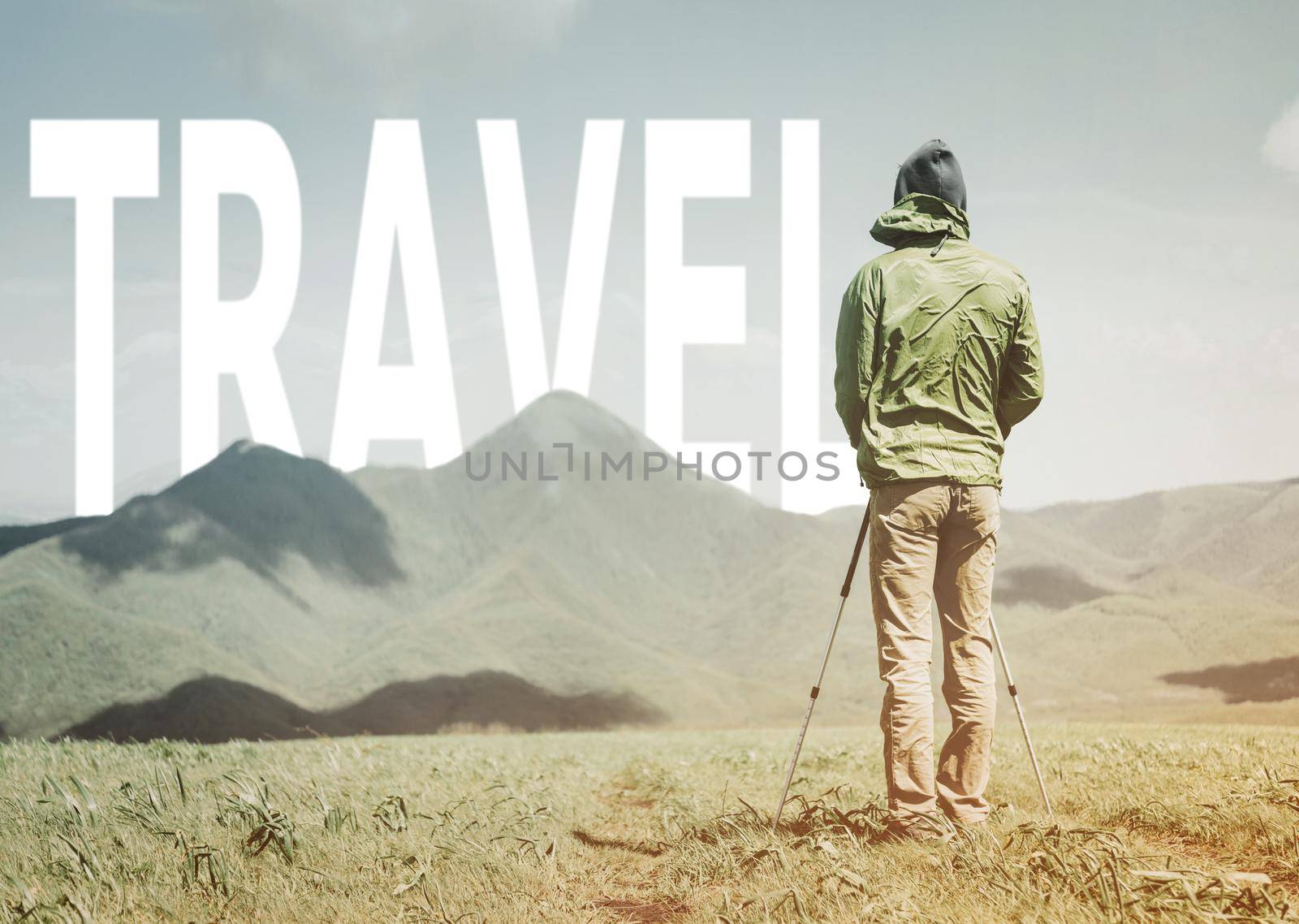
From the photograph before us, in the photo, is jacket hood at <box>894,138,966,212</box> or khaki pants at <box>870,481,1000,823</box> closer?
khaki pants at <box>870,481,1000,823</box>

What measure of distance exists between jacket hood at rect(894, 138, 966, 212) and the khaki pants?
5.69 feet

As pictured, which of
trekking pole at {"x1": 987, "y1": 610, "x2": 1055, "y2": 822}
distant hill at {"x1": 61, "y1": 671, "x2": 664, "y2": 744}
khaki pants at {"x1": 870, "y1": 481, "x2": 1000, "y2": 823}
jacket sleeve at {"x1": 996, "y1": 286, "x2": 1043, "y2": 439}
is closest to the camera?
→ khaki pants at {"x1": 870, "y1": 481, "x2": 1000, "y2": 823}

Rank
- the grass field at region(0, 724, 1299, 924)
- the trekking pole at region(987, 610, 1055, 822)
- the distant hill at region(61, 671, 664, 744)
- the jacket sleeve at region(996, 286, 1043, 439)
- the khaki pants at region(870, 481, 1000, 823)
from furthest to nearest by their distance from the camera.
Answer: the distant hill at region(61, 671, 664, 744)
the jacket sleeve at region(996, 286, 1043, 439)
the trekking pole at region(987, 610, 1055, 822)
the khaki pants at region(870, 481, 1000, 823)
the grass field at region(0, 724, 1299, 924)

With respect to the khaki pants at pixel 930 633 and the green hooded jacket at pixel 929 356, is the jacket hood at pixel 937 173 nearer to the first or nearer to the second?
the green hooded jacket at pixel 929 356

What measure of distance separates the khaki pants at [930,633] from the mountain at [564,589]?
2623 centimetres

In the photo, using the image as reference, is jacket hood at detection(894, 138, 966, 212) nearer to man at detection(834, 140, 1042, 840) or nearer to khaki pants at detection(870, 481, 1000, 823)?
man at detection(834, 140, 1042, 840)

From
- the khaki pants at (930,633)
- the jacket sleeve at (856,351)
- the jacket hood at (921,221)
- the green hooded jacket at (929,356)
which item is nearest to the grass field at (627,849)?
the khaki pants at (930,633)

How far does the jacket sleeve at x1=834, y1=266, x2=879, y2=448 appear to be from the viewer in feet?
16.4

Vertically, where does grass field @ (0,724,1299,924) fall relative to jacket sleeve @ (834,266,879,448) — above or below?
below

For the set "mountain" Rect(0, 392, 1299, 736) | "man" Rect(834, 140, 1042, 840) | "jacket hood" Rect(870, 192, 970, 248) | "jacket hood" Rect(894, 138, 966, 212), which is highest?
"jacket hood" Rect(894, 138, 966, 212)

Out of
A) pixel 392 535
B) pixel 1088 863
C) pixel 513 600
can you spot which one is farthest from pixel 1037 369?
pixel 392 535

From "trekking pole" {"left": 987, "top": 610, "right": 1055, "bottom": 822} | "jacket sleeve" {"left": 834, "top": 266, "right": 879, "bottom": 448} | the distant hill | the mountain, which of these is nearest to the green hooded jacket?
"jacket sleeve" {"left": 834, "top": 266, "right": 879, "bottom": 448}

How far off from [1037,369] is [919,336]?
83cm

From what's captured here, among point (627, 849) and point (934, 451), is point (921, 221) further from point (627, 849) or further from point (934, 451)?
point (627, 849)
